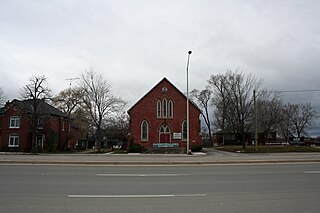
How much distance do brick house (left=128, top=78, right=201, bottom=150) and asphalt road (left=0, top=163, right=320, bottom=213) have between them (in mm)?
36906

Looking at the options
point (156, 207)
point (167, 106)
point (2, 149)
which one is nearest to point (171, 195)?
point (156, 207)

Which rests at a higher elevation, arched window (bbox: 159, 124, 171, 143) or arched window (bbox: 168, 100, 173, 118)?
arched window (bbox: 168, 100, 173, 118)

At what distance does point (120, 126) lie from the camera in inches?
3356

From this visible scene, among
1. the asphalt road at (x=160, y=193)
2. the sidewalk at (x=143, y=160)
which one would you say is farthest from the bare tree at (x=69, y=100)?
the asphalt road at (x=160, y=193)

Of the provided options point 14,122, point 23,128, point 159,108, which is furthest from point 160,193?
point 14,122

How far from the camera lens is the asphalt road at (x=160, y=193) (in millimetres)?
8000

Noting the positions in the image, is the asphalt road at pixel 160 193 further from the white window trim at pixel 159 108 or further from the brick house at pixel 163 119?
the white window trim at pixel 159 108

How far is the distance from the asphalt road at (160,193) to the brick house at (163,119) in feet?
121

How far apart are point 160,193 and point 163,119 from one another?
4158 centimetres


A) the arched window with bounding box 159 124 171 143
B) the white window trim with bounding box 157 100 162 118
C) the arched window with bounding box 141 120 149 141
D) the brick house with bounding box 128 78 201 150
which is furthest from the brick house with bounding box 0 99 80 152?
the arched window with bounding box 159 124 171 143

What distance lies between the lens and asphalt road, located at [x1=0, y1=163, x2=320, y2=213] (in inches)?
315

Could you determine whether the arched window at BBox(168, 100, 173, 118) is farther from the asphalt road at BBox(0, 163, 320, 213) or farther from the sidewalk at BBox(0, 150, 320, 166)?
the asphalt road at BBox(0, 163, 320, 213)

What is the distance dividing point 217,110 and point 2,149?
4169 cm

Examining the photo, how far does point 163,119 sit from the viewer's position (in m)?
51.6
